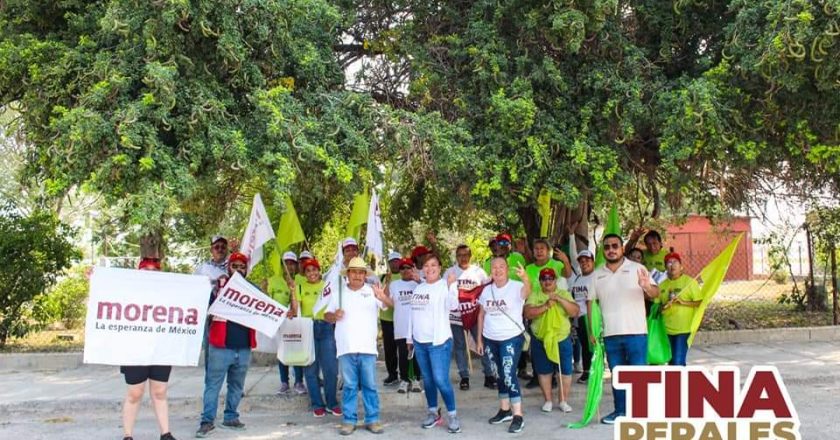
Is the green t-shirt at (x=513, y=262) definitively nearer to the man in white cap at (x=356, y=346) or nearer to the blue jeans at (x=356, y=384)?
the man in white cap at (x=356, y=346)

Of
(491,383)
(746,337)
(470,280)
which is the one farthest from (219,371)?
(746,337)

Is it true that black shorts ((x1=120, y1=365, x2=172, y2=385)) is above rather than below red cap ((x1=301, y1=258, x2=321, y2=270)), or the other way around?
below

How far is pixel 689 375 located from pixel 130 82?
5.54 metres

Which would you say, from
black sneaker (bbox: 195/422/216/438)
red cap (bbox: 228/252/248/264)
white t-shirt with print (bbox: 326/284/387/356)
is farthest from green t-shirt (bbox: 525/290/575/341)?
black sneaker (bbox: 195/422/216/438)

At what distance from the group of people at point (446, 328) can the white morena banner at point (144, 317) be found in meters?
0.17

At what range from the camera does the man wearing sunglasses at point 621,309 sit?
6.87 metres

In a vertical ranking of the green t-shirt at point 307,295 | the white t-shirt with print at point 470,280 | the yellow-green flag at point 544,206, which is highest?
the yellow-green flag at point 544,206

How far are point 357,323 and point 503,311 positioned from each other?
1487 millimetres

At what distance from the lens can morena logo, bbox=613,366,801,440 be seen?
14.7 feet

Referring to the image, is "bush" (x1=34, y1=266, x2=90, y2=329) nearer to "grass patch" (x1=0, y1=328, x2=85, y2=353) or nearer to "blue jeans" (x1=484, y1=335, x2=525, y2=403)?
"grass patch" (x1=0, y1=328, x2=85, y2=353)

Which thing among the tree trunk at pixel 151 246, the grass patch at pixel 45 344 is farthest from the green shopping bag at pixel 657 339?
the grass patch at pixel 45 344

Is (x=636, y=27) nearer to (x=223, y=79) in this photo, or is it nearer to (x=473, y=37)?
(x=473, y=37)

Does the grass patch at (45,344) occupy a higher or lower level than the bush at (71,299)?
lower

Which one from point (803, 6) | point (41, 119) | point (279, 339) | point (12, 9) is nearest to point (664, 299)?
point (803, 6)
